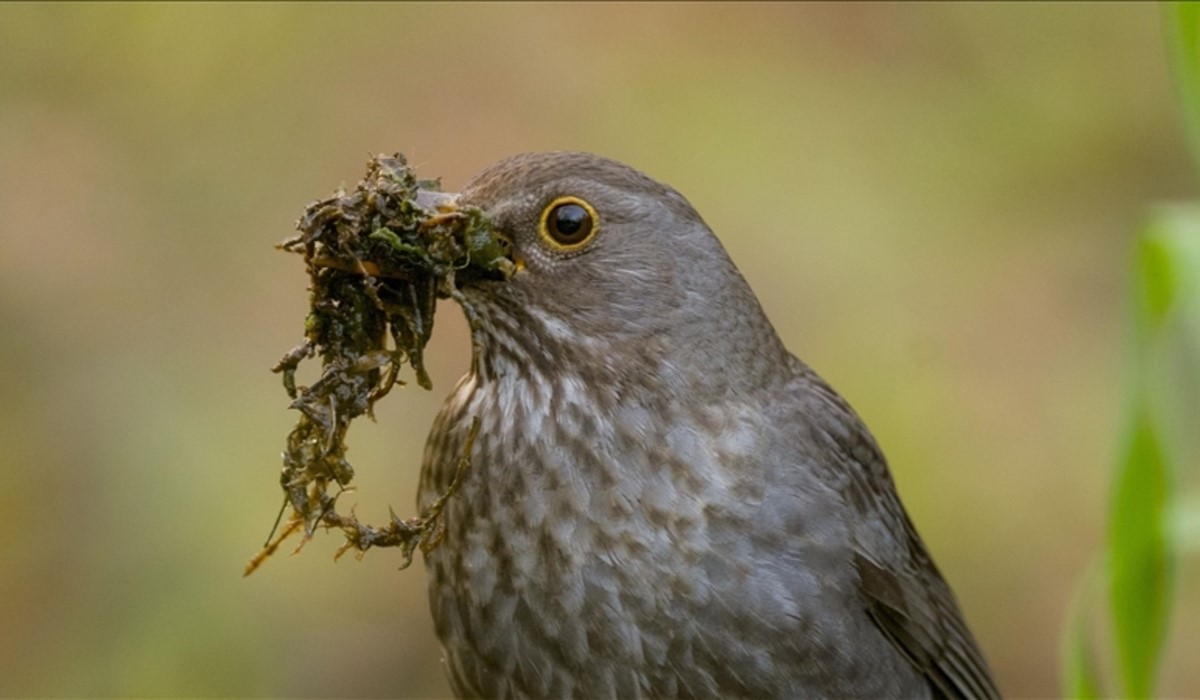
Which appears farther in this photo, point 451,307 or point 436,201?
point 451,307

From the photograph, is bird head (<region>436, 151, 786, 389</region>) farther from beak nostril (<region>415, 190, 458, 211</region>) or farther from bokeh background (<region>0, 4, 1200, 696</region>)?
bokeh background (<region>0, 4, 1200, 696</region>)

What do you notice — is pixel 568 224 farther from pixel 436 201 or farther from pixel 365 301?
pixel 365 301

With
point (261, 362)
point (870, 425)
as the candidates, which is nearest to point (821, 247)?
point (870, 425)

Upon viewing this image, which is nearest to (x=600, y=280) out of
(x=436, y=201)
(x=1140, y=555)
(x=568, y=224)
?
(x=568, y=224)

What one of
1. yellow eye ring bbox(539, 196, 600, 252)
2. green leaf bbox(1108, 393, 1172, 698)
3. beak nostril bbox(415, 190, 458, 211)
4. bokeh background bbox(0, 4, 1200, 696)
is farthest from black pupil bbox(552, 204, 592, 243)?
bokeh background bbox(0, 4, 1200, 696)

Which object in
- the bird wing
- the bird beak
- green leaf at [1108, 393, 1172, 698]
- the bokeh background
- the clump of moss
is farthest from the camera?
the bokeh background

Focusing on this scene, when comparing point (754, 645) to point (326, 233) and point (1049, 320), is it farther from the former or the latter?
point (1049, 320)

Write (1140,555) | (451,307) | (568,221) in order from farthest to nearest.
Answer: (451,307)
(568,221)
(1140,555)

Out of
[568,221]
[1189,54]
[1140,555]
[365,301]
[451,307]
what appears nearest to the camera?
[1189,54]
